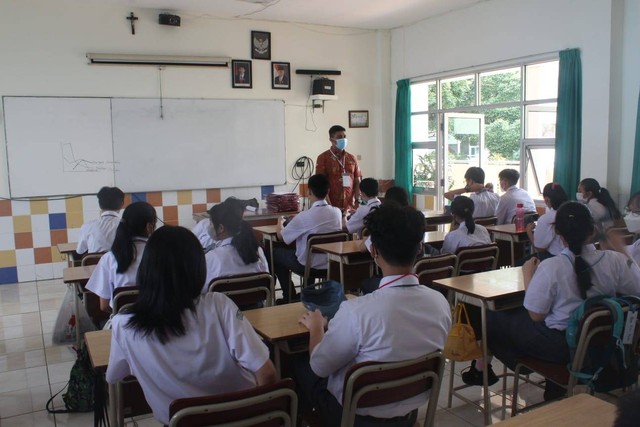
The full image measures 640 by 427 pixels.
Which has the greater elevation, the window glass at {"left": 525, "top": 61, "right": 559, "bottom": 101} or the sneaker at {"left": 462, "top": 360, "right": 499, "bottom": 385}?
the window glass at {"left": 525, "top": 61, "right": 559, "bottom": 101}

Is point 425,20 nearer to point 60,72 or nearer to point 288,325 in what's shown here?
point 60,72

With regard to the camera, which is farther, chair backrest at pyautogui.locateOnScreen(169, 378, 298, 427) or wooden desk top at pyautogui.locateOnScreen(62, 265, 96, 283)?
wooden desk top at pyautogui.locateOnScreen(62, 265, 96, 283)

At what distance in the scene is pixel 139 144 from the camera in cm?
700

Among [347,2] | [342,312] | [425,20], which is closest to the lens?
[342,312]

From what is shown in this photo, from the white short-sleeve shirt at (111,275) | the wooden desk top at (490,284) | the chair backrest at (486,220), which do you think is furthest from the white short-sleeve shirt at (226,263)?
the chair backrest at (486,220)

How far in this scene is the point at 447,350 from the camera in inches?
113

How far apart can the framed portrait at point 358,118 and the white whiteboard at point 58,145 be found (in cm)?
348

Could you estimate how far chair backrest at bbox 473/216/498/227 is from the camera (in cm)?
564

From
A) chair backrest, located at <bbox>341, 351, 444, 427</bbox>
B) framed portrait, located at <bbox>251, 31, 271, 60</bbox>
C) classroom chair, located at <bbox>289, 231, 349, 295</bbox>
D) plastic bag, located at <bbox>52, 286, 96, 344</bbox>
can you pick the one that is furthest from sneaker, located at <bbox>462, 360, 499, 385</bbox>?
framed portrait, located at <bbox>251, 31, 271, 60</bbox>

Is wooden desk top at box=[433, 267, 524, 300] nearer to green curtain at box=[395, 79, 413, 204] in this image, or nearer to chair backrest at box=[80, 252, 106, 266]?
chair backrest at box=[80, 252, 106, 266]

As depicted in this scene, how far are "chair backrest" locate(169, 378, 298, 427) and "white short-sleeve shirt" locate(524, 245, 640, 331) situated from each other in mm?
1439

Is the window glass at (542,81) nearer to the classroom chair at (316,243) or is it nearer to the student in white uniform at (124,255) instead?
the classroom chair at (316,243)

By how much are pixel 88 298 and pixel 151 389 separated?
209 cm

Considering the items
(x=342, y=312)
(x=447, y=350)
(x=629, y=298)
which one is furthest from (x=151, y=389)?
(x=629, y=298)
